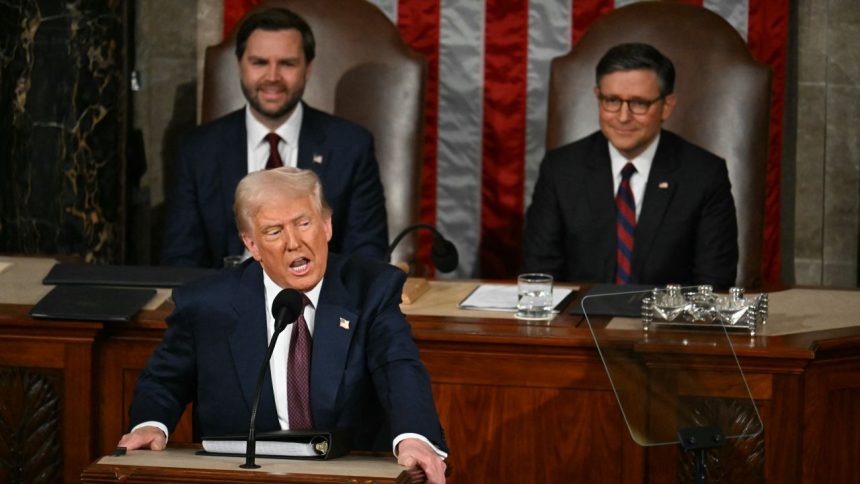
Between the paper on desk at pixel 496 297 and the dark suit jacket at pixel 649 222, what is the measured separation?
459 millimetres

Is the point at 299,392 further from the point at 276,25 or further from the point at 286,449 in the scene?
the point at 276,25

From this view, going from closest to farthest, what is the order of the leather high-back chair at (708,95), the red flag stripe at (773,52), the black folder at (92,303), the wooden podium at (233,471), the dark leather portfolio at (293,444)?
the wooden podium at (233,471), the dark leather portfolio at (293,444), the black folder at (92,303), the leather high-back chair at (708,95), the red flag stripe at (773,52)

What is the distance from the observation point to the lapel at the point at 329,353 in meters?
3.26

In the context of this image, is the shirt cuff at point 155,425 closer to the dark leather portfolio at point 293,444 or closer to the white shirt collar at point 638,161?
the dark leather portfolio at point 293,444

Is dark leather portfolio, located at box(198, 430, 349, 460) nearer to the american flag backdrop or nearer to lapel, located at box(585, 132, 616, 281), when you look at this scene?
lapel, located at box(585, 132, 616, 281)

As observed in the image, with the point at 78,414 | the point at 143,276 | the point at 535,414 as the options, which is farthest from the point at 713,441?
the point at 143,276

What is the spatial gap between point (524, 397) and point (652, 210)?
128 cm

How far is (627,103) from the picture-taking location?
17.0 feet

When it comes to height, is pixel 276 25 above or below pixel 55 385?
above

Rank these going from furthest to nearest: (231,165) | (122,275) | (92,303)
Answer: (231,165)
(122,275)
(92,303)

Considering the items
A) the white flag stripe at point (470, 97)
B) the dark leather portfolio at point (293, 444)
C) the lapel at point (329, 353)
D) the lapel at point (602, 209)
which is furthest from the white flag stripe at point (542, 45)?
the dark leather portfolio at point (293, 444)

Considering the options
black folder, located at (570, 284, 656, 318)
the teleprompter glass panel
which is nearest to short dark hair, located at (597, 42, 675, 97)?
black folder, located at (570, 284, 656, 318)

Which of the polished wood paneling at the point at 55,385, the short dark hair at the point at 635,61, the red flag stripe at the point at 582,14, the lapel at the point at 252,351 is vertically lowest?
the polished wood paneling at the point at 55,385

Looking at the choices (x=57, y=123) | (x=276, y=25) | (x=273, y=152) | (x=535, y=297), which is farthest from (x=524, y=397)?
A: (x=57, y=123)
